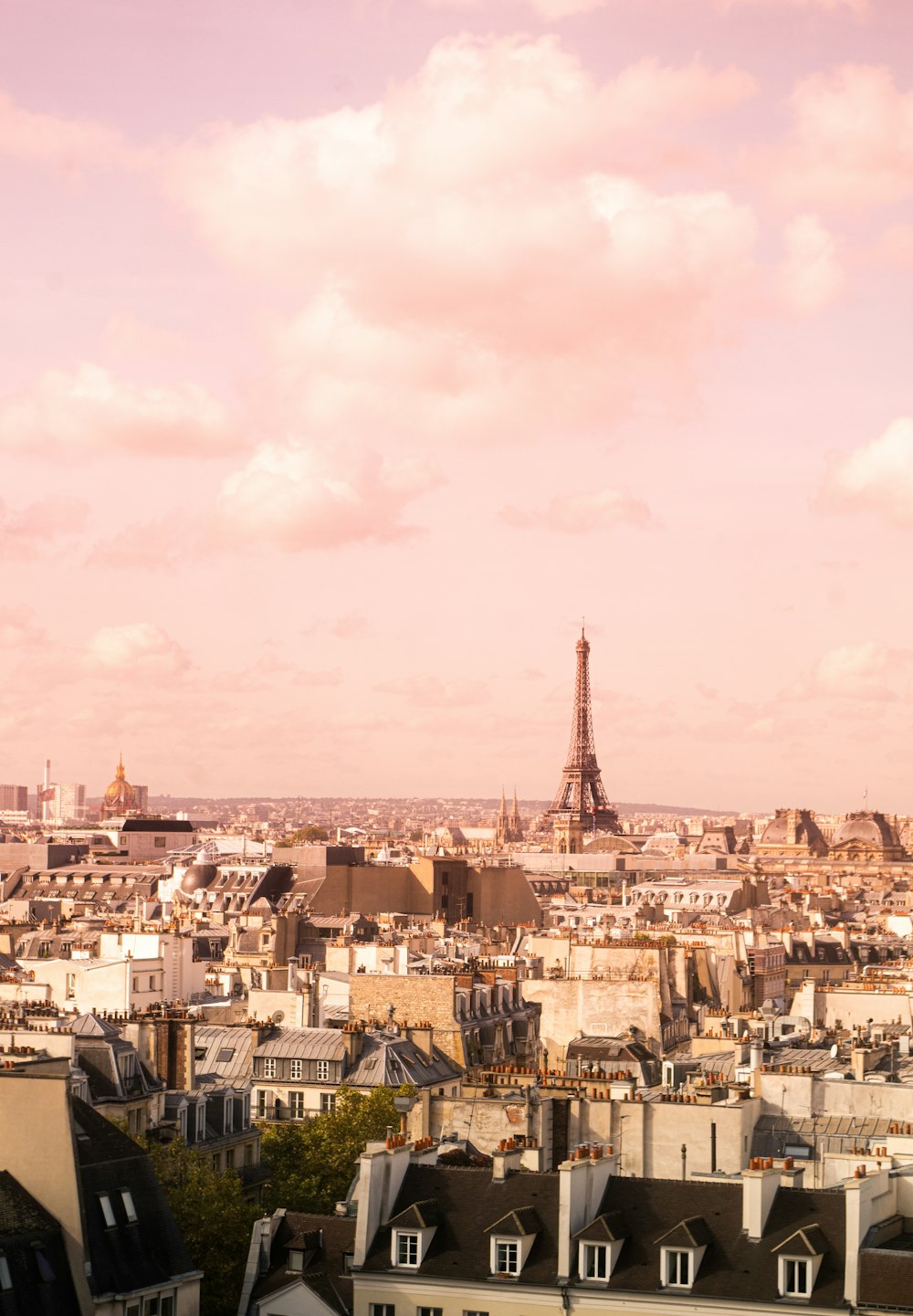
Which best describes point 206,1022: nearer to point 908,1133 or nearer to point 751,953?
point 908,1133

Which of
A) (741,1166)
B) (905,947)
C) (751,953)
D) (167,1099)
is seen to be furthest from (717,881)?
(741,1166)

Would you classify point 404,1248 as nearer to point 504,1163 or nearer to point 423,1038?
point 504,1163

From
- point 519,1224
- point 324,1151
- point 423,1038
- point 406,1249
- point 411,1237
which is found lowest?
point 324,1151

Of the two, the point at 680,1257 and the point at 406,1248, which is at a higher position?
the point at 680,1257

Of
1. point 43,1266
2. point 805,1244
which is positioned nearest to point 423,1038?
point 43,1266

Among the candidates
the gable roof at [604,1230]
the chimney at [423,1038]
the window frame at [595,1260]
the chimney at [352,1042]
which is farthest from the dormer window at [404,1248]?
the chimney at [423,1038]

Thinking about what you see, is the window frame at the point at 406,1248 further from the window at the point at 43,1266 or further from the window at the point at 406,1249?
the window at the point at 43,1266

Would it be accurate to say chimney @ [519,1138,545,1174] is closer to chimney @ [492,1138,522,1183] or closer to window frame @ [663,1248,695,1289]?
chimney @ [492,1138,522,1183]
